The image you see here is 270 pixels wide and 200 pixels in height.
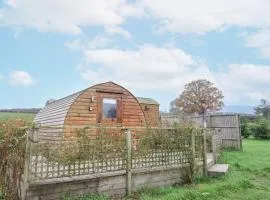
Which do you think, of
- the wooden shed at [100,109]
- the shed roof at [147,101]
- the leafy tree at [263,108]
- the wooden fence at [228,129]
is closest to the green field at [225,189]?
the wooden shed at [100,109]

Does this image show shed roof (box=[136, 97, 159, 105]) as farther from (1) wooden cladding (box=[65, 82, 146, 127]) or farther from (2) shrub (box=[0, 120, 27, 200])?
(2) shrub (box=[0, 120, 27, 200])

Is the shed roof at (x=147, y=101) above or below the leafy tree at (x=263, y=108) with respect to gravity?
below

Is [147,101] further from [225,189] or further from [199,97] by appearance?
[199,97]

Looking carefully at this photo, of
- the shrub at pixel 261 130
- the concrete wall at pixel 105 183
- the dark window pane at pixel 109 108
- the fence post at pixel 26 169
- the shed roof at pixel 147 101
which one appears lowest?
the concrete wall at pixel 105 183

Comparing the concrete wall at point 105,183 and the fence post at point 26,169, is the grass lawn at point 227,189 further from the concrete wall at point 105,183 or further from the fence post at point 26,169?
the fence post at point 26,169

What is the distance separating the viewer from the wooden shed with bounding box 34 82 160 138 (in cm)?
1267

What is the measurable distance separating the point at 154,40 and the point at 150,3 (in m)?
6.86

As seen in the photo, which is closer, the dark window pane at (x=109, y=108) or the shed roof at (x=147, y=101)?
the dark window pane at (x=109, y=108)

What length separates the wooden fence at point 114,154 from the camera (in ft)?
20.5

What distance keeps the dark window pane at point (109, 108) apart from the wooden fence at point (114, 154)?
4.72m

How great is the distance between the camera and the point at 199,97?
40531 millimetres

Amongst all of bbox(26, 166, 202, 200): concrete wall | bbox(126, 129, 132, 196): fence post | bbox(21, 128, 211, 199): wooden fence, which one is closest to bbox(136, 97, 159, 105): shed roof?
bbox(21, 128, 211, 199): wooden fence

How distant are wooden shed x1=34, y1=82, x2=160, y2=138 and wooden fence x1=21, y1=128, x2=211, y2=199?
10.2 ft

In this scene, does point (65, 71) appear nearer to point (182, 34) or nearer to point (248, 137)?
point (182, 34)
